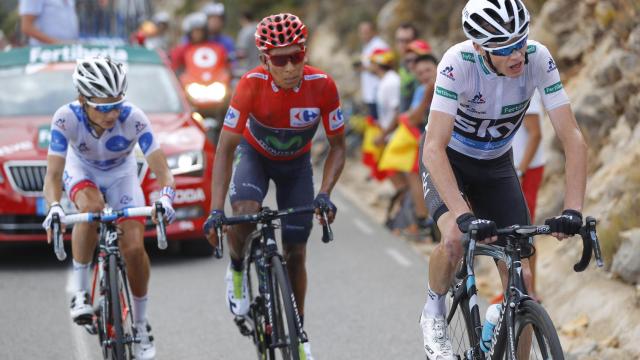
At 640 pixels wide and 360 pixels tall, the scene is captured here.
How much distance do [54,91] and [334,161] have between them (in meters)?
5.55

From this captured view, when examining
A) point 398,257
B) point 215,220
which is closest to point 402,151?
point 398,257

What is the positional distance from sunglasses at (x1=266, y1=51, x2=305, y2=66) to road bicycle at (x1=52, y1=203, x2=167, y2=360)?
100 cm

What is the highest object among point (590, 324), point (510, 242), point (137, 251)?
point (510, 242)

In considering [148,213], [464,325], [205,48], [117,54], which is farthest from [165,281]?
[205,48]

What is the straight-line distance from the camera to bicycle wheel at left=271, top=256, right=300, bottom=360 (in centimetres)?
593

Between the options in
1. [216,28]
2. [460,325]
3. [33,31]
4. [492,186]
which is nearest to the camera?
[460,325]

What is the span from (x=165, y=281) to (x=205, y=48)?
7.64 meters

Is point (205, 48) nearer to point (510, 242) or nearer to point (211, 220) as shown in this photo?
point (211, 220)

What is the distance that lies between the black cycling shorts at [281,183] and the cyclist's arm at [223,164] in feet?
0.93

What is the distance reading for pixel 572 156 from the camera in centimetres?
539

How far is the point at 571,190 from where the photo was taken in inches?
208

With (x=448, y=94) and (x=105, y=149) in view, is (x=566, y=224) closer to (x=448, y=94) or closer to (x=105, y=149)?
(x=448, y=94)

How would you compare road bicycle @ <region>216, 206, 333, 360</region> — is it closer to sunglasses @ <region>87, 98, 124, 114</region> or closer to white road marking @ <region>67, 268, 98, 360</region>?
sunglasses @ <region>87, 98, 124, 114</region>

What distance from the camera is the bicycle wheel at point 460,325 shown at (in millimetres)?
5695
